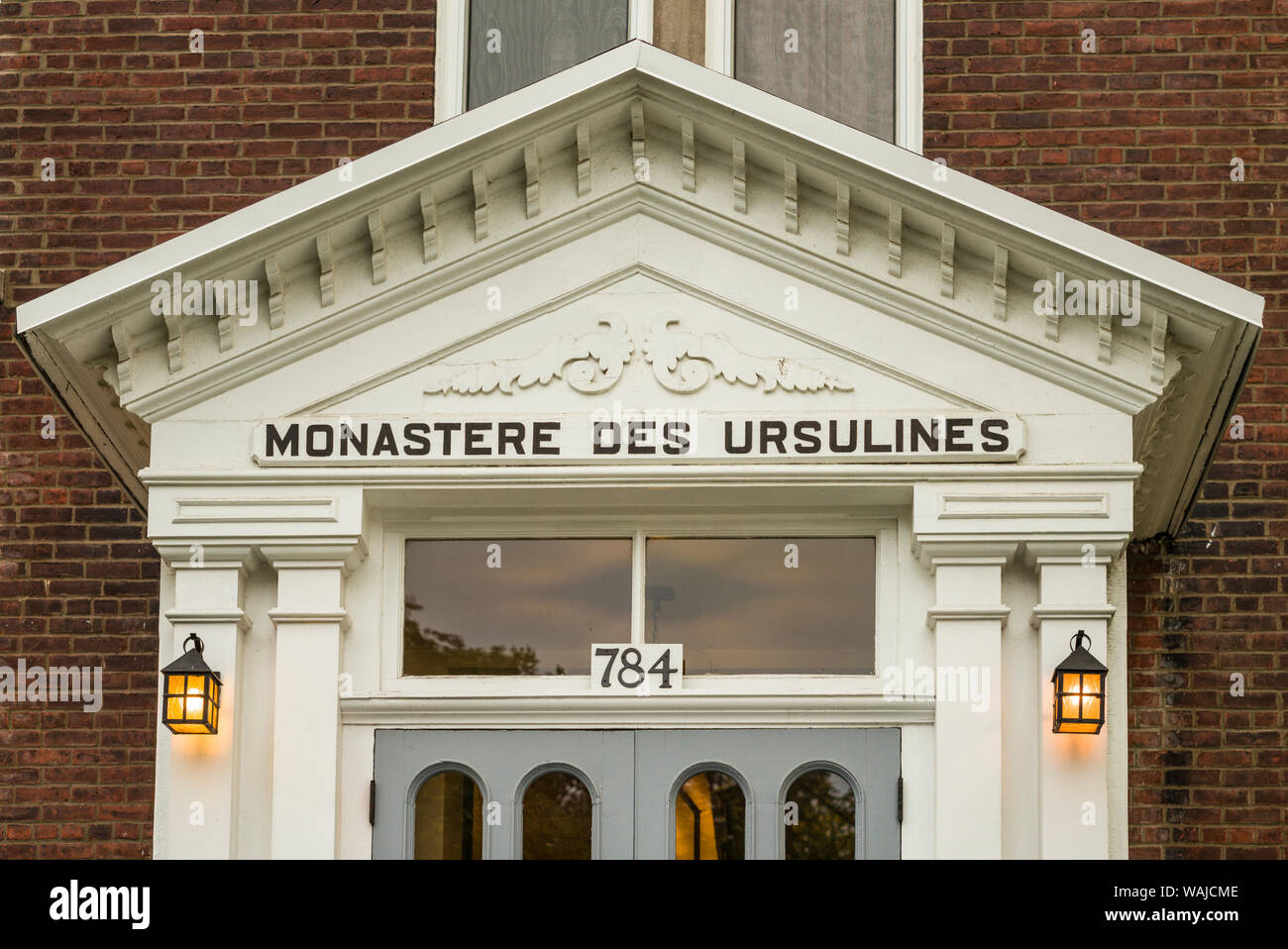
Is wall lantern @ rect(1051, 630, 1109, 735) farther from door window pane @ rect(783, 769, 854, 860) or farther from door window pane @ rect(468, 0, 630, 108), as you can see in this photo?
door window pane @ rect(468, 0, 630, 108)

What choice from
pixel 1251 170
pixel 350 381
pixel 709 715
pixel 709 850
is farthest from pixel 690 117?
pixel 1251 170

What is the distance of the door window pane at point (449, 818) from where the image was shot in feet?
24.4

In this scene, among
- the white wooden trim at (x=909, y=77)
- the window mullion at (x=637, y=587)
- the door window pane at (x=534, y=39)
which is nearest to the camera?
the window mullion at (x=637, y=587)

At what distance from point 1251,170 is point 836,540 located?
3317mm

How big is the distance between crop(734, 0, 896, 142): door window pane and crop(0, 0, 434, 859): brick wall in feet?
5.48

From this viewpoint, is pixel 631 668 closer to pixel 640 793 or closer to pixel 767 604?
pixel 640 793

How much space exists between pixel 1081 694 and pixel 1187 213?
3.42 m

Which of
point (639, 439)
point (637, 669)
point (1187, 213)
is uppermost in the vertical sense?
point (1187, 213)

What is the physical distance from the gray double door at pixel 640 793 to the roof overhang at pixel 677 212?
1631 millimetres

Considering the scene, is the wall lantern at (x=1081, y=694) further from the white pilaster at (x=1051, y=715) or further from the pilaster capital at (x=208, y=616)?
the pilaster capital at (x=208, y=616)

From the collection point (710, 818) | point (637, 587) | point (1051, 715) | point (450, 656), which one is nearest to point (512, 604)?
point (450, 656)

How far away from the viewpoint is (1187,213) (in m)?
9.44

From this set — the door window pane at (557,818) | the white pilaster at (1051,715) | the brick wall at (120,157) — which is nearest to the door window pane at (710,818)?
the door window pane at (557,818)

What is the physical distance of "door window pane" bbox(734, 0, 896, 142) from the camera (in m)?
9.80
